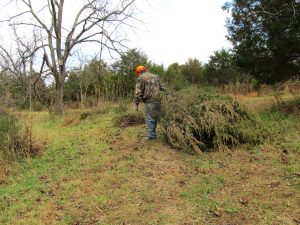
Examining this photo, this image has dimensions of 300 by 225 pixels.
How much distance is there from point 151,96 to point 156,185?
2.98 m

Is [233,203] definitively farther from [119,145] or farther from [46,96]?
[46,96]

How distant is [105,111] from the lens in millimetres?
15039

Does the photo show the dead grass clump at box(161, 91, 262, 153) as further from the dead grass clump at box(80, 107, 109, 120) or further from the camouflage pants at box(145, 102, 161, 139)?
the dead grass clump at box(80, 107, 109, 120)

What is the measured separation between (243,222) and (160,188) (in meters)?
1.57

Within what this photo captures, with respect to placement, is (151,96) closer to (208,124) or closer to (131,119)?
(208,124)

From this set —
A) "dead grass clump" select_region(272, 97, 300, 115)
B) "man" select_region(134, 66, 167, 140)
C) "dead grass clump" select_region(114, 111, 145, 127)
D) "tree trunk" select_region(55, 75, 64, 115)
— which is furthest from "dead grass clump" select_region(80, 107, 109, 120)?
"dead grass clump" select_region(272, 97, 300, 115)

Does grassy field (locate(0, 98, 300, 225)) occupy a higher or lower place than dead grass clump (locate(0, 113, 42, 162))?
lower

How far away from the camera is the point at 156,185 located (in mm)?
5770

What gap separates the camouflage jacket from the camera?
8.36m

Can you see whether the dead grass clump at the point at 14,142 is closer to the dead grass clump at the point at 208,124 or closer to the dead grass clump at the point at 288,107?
the dead grass clump at the point at 208,124

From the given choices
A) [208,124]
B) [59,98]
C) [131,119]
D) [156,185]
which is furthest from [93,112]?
[156,185]

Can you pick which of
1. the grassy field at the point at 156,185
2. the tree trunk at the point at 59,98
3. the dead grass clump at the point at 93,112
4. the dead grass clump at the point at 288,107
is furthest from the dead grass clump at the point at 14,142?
the tree trunk at the point at 59,98

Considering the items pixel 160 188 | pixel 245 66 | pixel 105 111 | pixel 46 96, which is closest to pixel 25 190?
pixel 160 188

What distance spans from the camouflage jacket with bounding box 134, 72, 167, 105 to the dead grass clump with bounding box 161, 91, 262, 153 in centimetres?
46
